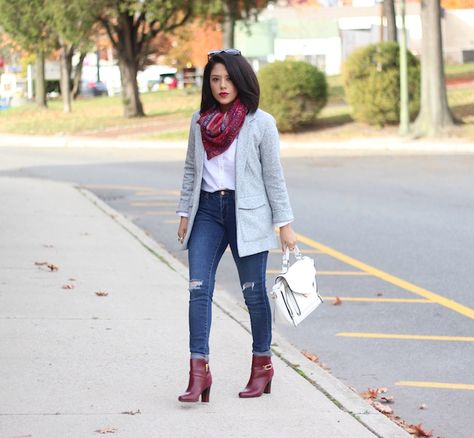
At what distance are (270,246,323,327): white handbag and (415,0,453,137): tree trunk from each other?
27.5 m

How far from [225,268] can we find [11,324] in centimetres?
431

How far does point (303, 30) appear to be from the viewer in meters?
98.1

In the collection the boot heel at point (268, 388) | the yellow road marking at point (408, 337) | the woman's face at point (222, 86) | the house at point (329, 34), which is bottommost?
the yellow road marking at point (408, 337)

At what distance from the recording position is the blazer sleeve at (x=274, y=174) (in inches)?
264

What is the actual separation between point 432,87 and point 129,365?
1083 inches

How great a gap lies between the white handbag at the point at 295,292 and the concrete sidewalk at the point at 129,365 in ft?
1.47

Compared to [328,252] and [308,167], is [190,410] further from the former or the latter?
[308,167]

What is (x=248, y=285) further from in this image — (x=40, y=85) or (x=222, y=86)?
(x=40, y=85)

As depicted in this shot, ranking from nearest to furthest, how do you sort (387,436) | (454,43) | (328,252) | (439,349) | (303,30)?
1. (387,436)
2. (439,349)
3. (328,252)
4. (454,43)
5. (303,30)

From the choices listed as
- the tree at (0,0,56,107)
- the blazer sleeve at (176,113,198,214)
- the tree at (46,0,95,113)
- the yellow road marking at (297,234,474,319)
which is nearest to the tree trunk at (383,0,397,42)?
the tree at (46,0,95,113)

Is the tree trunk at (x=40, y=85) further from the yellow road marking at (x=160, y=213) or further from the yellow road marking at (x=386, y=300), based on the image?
the yellow road marking at (x=386, y=300)

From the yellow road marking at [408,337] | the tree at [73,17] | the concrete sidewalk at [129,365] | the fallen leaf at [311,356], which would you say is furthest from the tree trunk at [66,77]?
the fallen leaf at [311,356]

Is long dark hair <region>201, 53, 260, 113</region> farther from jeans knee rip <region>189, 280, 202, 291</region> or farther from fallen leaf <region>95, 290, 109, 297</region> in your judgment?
fallen leaf <region>95, 290, 109, 297</region>

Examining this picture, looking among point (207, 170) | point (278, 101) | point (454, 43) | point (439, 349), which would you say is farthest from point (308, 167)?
point (454, 43)
